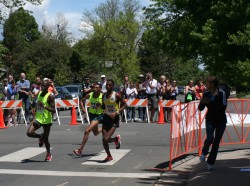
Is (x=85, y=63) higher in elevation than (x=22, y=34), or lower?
lower

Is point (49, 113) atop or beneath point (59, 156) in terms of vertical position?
atop

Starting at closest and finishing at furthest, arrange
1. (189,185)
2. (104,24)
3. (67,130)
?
(189,185)
(67,130)
(104,24)

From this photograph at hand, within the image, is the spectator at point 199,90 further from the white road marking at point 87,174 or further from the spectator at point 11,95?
the white road marking at point 87,174

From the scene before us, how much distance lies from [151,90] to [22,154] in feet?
30.5

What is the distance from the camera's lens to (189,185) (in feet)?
26.7

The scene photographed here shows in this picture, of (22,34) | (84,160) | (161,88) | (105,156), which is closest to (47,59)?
(22,34)

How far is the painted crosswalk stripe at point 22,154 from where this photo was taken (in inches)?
442

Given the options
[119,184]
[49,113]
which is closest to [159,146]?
[49,113]

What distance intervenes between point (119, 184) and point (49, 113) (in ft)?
10.4

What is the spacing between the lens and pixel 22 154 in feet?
39.1

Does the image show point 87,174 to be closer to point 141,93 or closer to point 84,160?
point 84,160

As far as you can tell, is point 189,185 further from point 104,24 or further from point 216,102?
point 104,24

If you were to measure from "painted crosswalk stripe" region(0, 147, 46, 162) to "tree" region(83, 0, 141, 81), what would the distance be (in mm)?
47086

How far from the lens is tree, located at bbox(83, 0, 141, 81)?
6097cm
